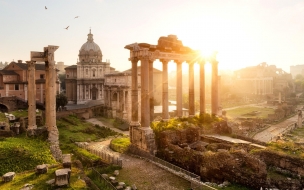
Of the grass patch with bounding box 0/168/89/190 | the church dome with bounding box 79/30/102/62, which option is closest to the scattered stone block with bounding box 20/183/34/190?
the grass patch with bounding box 0/168/89/190

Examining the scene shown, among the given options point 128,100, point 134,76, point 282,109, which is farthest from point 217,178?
point 282,109

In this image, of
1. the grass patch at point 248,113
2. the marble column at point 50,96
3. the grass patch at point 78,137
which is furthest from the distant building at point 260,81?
the marble column at point 50,96

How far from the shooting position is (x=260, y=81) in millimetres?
113750

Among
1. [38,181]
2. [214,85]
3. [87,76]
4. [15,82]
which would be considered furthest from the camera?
[87,76]

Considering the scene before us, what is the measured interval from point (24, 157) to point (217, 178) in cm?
1228

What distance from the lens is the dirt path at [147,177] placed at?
14.4 meters

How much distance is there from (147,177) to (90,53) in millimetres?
52704

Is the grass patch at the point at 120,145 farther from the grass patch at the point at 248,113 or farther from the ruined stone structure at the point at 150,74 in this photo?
the grass patch at the point at 248,113

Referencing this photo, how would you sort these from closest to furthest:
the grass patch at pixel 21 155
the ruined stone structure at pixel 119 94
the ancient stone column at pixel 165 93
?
the grass patch at pixel 21 155, the ancient stone column at pixel 165 93, the ruined stone structure at pixel 119 94

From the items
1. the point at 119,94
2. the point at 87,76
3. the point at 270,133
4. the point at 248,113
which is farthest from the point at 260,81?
the point at 119,94

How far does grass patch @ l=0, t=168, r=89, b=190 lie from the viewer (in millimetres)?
11969

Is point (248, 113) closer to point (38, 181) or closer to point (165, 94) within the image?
point (165, 94)

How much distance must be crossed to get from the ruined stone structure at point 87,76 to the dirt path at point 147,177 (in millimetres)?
44161

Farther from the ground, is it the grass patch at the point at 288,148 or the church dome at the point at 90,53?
the church dome at the point at 90,53
